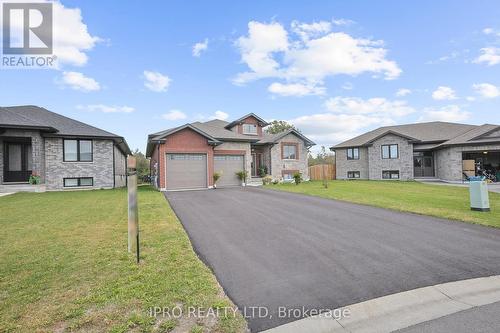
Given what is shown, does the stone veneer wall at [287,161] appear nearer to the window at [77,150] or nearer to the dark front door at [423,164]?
the dark front door at [423,164]

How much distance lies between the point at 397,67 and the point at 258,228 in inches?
726

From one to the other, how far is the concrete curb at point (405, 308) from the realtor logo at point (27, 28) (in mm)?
17585

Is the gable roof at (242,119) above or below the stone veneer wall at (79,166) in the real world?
above

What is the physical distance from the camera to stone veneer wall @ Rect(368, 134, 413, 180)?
26.7 metres

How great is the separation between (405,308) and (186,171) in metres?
18.1

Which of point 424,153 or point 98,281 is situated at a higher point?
point 424,153

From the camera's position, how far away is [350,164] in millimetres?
31047

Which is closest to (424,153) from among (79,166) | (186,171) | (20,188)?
(186,171)

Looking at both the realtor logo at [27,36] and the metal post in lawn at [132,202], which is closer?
the metal post in lawn at [132,202]

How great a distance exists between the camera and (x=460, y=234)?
22.1 ft

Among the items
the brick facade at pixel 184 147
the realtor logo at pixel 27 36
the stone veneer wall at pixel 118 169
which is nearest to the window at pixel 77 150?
the stone veneer wall at pixel 118 169

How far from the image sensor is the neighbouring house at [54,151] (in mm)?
17859

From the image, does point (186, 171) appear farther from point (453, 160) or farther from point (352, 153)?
point (453, 160)

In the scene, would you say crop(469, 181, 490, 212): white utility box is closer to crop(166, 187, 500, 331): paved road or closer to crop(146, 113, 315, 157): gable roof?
crop(166, 187, 500, 331): paved road
